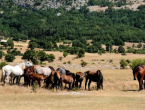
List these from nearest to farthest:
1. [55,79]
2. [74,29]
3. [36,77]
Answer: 1. [55,79]
2. [36,77]
3. [74,29]

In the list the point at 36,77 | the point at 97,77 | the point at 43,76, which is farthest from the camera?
the point at 97,77

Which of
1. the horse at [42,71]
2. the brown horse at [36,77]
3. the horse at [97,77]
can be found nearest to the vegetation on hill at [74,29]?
the horse at [97,77]

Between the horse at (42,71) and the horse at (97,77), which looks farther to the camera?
the horse at (42,71)

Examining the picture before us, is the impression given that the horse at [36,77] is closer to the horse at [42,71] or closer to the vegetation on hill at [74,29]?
the horse at [42,71]

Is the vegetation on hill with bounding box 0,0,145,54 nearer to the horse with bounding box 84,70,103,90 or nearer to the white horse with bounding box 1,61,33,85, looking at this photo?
the horse with bounding box 84,70,103,90

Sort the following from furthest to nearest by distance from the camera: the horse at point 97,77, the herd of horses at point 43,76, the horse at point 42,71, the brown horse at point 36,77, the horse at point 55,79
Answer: the horse at point 42,71 < the horse at point 97,77 < the brown horse at point 36,77 < the herd of horses at point 43,76 < the horse at point 55,79

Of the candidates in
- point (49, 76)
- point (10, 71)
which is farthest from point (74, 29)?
point (10, 71)

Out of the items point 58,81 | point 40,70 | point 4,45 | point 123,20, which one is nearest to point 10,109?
point 58,81

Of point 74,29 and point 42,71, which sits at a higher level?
point 74,29

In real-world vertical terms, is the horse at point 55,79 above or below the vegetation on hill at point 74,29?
below

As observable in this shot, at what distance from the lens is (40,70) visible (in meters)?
28.7

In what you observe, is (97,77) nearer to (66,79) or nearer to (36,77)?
(66,79)

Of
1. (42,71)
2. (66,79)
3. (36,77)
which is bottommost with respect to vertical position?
(66,79)

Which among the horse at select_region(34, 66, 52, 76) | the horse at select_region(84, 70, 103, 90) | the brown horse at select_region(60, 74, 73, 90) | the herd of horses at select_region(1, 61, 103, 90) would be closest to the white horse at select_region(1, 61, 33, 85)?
the herd of horses at select_region(1, 61, 103, 90)
